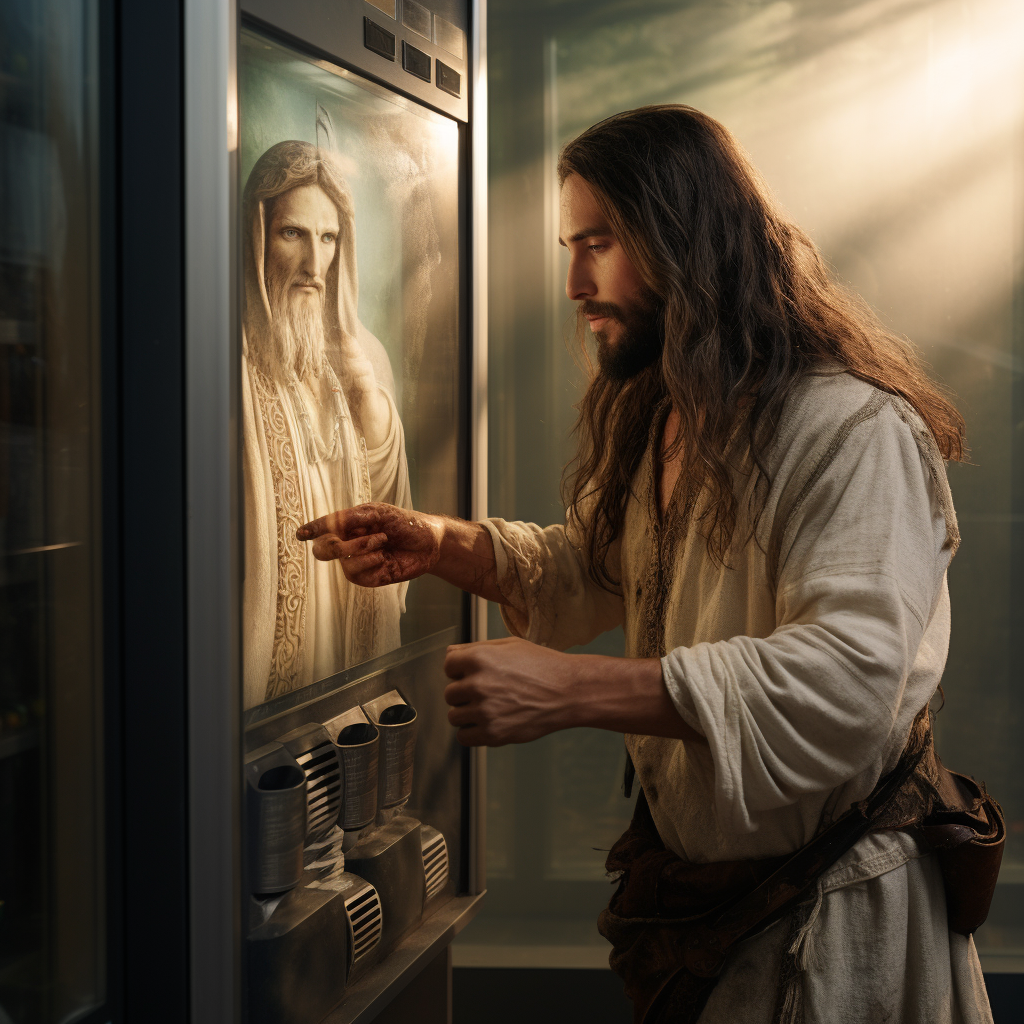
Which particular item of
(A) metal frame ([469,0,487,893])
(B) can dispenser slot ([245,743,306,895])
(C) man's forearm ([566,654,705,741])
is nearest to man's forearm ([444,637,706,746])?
(C) man's forearm ([566,654,705,741])

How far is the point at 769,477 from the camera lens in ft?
3.66

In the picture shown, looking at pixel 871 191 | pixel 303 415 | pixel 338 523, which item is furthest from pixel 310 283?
pixel 871 191

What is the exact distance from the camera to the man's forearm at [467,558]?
1.40 meters

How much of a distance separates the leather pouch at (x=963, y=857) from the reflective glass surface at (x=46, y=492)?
36.2 inches

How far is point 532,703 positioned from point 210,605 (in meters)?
0.33

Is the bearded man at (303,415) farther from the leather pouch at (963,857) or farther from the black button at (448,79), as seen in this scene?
the leather pouch at (963,857)

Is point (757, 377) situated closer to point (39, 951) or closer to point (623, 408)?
point (623, 408)

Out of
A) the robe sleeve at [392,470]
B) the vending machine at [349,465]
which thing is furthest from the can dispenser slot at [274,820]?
the robe sleeve at [392,470]

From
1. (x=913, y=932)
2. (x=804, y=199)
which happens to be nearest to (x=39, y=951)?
(x=913, y=932)

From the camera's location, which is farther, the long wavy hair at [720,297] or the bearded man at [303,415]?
the long wavy hair at [720,297]

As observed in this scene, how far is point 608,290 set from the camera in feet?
4.38

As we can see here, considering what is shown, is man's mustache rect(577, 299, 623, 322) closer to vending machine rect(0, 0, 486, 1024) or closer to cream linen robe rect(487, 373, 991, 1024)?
cream linen robe rect(487, 373, 991, 1024)

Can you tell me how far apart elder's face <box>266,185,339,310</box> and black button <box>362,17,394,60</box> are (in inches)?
8.3

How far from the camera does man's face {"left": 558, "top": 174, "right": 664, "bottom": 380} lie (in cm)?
132
